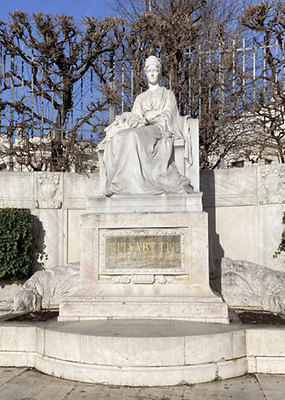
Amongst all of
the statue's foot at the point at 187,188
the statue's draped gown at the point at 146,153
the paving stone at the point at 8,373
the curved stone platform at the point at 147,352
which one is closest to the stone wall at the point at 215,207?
the statue's draped gown at the point at 146,153

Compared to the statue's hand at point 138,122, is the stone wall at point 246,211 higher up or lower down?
lower down

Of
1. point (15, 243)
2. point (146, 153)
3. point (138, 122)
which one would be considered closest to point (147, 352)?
point (146, 153)

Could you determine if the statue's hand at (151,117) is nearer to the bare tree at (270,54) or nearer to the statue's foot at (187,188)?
the statue's foot at (187,188)

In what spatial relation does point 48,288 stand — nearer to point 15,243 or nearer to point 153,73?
point 15,243

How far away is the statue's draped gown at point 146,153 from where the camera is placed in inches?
203

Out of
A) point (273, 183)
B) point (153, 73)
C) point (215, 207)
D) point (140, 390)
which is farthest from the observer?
point (215, 207)

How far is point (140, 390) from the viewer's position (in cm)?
355

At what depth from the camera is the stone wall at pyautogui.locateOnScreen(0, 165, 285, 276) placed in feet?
23.9

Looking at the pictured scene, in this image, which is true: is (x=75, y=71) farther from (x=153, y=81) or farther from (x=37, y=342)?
(x=37, y=342)

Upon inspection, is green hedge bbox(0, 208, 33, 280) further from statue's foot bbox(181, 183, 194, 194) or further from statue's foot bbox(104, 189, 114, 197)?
statue's foot bbox(181, 183, 194, 194)

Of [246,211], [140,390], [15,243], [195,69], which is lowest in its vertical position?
[140,390]

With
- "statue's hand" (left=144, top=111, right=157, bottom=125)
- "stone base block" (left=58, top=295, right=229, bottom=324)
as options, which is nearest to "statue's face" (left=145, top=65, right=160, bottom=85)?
"statue's hand" (left=144, top=111, right=157, bottom=125)

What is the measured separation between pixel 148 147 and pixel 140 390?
279cm

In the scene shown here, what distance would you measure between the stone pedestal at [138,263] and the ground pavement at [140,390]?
3.26 feet
